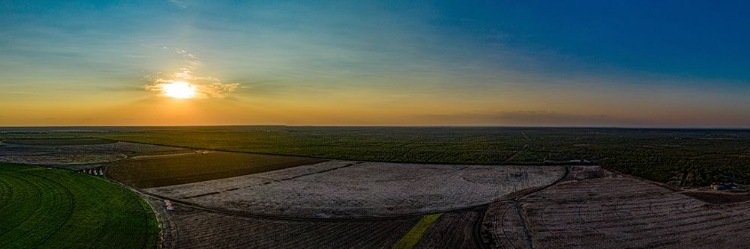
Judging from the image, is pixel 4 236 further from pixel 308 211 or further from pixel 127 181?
pixel 127 181

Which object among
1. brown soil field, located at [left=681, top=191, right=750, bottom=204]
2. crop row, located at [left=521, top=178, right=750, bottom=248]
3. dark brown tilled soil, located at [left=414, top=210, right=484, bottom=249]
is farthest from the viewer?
brown soil field, located at [left=681, top=191, right=750, bottom=204]

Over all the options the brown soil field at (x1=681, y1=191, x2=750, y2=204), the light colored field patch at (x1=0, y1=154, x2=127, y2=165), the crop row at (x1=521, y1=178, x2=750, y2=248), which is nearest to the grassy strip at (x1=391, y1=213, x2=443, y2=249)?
the crop row at (x1=521, y1=178, x2=750, y2=248)

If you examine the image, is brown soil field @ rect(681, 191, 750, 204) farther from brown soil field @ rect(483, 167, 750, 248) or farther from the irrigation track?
the irrigation track

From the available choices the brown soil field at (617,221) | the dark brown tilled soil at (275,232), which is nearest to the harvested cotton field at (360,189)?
the dark brown tilled soil at (275,232)

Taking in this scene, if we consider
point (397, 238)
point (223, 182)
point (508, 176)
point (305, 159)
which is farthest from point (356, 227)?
point (305, 159)

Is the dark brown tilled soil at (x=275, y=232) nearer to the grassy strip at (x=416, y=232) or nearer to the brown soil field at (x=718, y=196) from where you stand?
the grassy strip at (x=416, y=232)

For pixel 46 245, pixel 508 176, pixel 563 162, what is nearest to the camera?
pixel 46 245

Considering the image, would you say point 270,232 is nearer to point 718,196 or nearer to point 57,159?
point 718,196

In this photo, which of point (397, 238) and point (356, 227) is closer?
point (397, 238)
